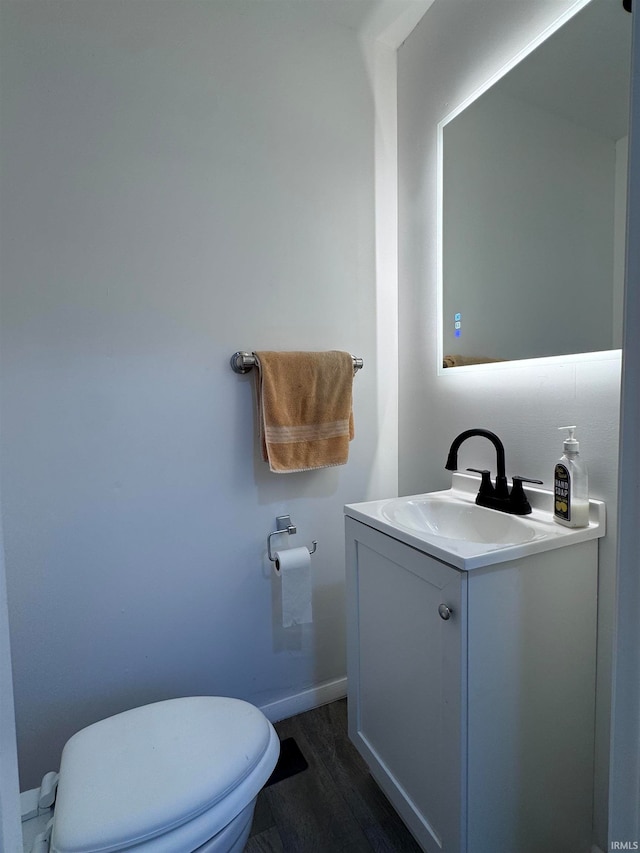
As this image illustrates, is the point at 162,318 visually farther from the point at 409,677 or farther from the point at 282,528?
the point at 409,677

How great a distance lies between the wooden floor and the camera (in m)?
1.09

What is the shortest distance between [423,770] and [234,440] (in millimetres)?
1033

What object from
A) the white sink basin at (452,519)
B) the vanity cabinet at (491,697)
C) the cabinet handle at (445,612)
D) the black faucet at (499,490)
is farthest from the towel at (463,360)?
the cabinet handle at (445,612)

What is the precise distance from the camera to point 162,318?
127 centimetres

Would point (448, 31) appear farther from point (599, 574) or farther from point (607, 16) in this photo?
point (599, 574)

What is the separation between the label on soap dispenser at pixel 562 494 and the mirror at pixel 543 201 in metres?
0.31

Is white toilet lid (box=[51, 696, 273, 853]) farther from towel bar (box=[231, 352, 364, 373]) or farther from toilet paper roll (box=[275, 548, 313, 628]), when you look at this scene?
towel bar (box=[231, 352, 364, 373])

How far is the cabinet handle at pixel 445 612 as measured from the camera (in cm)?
85

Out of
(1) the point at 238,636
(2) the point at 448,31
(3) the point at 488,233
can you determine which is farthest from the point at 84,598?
(2) the point at 448,31

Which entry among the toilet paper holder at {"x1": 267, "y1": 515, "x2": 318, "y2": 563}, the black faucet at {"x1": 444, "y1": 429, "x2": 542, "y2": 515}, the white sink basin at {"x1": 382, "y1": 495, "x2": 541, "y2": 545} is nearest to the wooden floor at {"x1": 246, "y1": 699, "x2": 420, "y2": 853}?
the toilet paper holder at {"x1": 267, "y1": 515, "x2": 318, "y2": 563}

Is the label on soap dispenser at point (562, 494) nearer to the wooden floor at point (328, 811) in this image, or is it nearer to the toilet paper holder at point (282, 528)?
the toilet paper holder at point (282, 528)

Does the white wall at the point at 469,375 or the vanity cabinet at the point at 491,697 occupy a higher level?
the white wall at the point at 469,375

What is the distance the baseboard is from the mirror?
1.33 metres

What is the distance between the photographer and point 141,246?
1.24 metres
